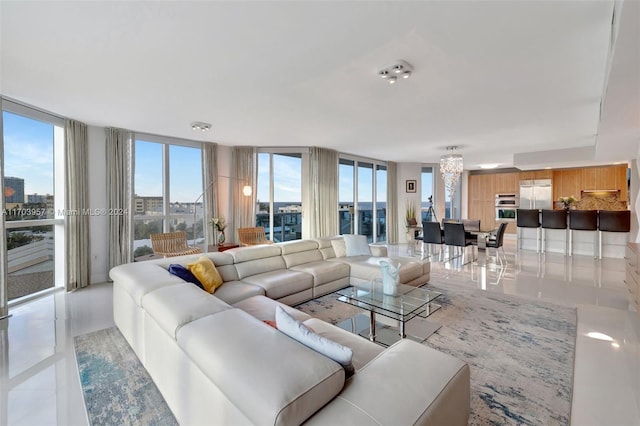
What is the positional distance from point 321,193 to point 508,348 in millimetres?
5077

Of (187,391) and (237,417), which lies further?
(187,391)

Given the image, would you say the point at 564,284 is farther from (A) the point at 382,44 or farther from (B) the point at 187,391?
(B) the point at 187,391

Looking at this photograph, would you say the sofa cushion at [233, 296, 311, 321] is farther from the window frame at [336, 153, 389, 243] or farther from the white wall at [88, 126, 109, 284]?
the window frame at [336, 153, 389, 243]

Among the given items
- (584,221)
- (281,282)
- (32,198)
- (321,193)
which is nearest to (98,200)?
(32,198)

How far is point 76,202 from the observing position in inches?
179

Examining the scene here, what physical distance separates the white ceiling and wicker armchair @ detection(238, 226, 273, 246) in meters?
2.14

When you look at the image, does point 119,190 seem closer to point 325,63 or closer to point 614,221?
point 325,63

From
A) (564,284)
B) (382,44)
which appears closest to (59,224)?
(382,44)

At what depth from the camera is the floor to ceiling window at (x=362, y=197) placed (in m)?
8.27

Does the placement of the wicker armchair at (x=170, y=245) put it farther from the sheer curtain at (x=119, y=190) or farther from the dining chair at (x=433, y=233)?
the dining chair at (x=433, y=233)

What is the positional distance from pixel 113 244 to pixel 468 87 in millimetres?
5853

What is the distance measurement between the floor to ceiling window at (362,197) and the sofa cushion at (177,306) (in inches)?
241

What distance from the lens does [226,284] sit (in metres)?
3.42

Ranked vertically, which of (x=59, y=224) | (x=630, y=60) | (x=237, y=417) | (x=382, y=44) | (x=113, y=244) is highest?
(x=382, y=44)
